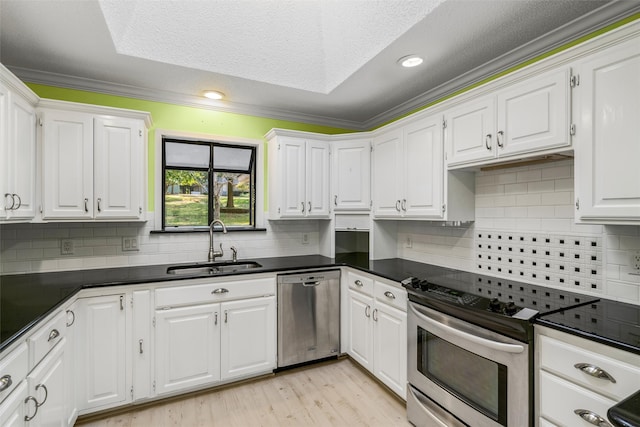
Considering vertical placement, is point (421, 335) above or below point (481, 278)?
below

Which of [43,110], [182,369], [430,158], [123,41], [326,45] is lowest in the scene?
[182,369]

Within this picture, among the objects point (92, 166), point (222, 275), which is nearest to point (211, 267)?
point (222, 275)

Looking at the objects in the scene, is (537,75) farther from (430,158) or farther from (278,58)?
(278,58)

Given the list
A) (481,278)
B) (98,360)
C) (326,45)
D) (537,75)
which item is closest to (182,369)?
(98,360)

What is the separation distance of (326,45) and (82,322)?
277cm

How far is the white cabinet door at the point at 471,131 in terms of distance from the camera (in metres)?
2.09

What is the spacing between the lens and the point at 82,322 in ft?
6.95

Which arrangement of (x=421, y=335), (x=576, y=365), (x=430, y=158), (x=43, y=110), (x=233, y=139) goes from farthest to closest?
(x=233, y=139) → (x=430, y=158) → (x=43, y=110) → (x=421, y=335) → (x=576, y=365)

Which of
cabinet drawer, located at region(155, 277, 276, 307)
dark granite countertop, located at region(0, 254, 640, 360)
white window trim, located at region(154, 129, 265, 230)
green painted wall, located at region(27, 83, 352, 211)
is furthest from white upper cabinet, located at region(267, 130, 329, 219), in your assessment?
cabinet drawer, located at region(155, 277, 276, 307)

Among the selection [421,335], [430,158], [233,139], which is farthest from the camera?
[233,139]

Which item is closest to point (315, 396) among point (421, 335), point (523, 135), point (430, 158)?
point (421, 335)

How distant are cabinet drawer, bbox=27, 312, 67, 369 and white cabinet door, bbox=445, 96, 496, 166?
107 inches

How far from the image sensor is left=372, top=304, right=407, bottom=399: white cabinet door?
90.8 inches

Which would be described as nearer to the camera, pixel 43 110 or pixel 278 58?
pixel 43 110
